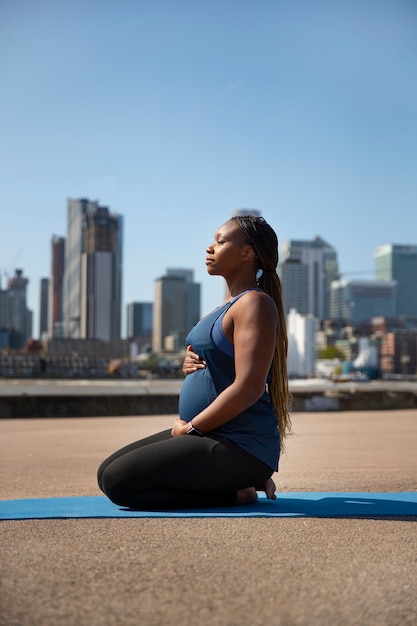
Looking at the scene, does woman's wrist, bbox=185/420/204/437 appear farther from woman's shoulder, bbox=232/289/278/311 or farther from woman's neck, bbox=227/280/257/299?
woman's neck, bbox=227/280/257/299

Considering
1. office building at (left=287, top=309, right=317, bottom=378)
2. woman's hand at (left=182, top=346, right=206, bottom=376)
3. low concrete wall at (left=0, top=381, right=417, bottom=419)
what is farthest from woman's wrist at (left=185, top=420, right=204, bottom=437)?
office building at (left=287, top=309, right=317, bottom=378)

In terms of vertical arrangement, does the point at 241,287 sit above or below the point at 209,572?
above

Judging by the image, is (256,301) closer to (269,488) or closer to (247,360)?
(247,360)

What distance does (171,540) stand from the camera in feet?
10.6

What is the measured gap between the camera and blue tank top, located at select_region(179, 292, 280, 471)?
13.2ft

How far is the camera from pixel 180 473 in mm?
3969

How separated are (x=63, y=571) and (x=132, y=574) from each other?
23cm

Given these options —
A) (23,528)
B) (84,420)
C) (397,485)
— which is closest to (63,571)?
(23,528)

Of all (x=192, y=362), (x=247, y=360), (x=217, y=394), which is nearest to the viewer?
(x=247, y=360)

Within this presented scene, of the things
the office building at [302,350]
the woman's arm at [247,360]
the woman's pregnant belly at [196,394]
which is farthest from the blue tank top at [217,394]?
the office building at [302,350]

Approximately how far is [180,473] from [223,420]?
33cm

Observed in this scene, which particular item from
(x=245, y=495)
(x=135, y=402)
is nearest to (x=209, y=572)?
(x=245, y=495)

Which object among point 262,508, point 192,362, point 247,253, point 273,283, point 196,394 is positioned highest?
point 247,253

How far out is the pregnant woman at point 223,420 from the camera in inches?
155
